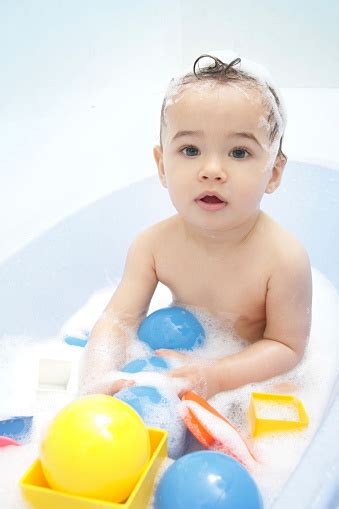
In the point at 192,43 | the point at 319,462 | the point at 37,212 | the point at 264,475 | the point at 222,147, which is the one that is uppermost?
the point at 192,43

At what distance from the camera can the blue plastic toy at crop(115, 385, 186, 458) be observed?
922 mm

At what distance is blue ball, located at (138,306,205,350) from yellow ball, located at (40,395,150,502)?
0.44 meters

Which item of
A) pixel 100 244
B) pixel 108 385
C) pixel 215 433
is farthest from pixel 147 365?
pixel 100 244

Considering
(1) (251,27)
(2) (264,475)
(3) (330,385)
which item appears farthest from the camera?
(1) (251,27)

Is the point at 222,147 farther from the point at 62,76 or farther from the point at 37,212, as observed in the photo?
the point at 62,76

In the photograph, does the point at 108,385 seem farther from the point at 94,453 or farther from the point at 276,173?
the point at 276,173

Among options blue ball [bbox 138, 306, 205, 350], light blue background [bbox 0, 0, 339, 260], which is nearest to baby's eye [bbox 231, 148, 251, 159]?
blue ball [bbox 138, 306, 205, 350]

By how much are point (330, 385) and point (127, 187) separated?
2.69ft

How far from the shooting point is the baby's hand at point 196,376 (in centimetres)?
107

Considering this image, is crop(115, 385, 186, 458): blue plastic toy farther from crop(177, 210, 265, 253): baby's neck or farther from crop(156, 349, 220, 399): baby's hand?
crop(177, 210, 265, 253): baby's neck

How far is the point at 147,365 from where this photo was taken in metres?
1.08

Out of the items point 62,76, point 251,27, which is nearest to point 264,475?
point 62,76

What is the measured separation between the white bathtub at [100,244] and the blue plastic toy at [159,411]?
53 cm

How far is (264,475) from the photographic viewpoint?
35.7 inches
